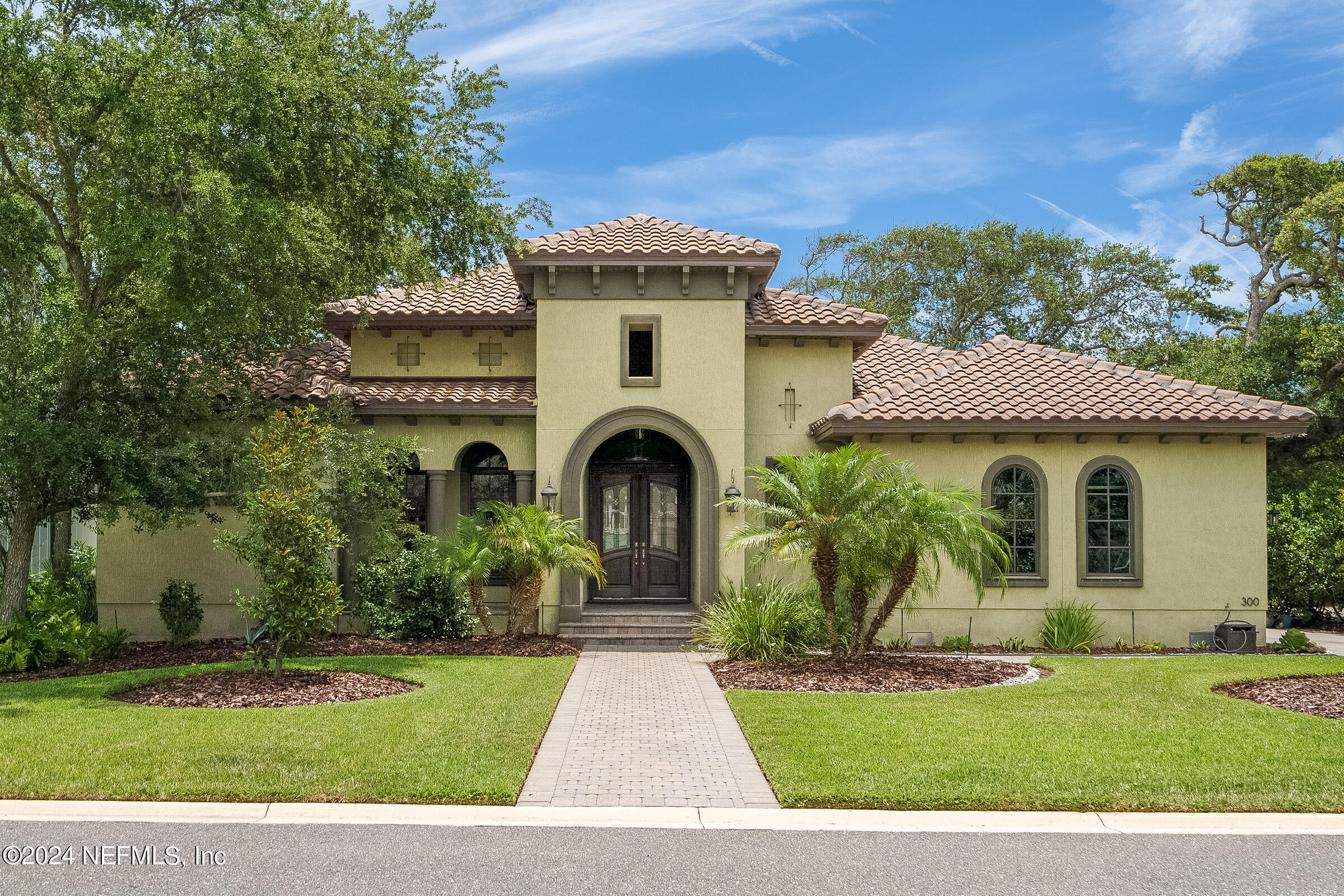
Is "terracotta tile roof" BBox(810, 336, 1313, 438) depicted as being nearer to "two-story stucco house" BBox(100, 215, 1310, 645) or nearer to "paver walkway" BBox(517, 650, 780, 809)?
"two-story stucco house" BBox(100, 215, 1310, 645)

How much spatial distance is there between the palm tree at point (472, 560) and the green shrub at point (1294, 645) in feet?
40.6

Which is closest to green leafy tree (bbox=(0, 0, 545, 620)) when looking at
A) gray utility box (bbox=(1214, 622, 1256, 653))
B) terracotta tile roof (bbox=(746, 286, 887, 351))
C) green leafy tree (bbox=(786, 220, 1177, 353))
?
terracotta tile roof (bbox=(746, 286, 887, 351))

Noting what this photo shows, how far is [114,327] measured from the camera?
43.0 feet

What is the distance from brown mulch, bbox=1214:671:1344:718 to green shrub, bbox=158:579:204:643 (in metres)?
14.5

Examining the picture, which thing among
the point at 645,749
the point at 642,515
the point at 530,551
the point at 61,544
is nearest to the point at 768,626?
the point at 530,551

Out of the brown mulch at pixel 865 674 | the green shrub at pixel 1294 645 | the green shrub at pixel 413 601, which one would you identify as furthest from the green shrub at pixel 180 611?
the green shrub at pixel 1294 645

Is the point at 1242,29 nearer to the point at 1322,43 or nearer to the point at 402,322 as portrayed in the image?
the point at 1322,43

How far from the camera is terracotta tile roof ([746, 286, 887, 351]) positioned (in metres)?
16.0

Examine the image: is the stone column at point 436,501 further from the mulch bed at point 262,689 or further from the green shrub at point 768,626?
the green shrub at point 768,626

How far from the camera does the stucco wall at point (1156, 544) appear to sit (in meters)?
15.4

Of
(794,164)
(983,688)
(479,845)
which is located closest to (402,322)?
(983,688)

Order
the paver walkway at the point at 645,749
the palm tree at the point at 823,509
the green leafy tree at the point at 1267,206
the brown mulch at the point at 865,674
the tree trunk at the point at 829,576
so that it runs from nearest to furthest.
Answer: the paver walkway at the point at 645,749, the brown mulch at the point at 865,674, the palm tree at the point at 823,509, the tree trunk at the point at 829,576, the green leafy tree at the point at 1267,206

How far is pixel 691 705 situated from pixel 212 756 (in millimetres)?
4677

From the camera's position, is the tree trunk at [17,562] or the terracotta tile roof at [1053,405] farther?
the terracotta tile roof at [1053,405]
